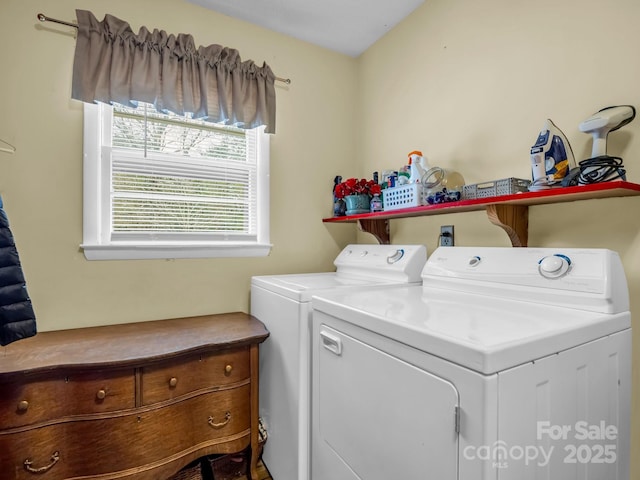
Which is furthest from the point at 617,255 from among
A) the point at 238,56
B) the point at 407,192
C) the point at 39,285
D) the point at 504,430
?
the point at 39,285

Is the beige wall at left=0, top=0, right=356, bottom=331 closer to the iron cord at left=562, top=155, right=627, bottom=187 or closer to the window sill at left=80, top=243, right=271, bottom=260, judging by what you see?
the window sill at left=80, top=243, right=271, bottom=260

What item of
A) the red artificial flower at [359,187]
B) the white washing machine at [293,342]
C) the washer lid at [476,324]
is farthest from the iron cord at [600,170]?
the red artificial flower at [359,187]

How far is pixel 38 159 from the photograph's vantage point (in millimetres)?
1651

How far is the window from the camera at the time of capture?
5.85ft

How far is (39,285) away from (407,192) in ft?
6.37

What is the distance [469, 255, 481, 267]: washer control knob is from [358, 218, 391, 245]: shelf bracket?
2.68ft

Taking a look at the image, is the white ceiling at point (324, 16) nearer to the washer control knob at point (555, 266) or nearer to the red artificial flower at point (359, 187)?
the red artificial flower at point (359, 187)

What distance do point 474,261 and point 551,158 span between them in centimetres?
49

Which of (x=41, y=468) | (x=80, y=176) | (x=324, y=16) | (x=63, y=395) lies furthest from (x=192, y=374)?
(x=324, y=16)

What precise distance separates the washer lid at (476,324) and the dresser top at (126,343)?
0.56 meters

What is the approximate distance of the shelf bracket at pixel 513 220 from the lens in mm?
1370

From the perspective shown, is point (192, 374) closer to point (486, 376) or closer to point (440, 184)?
point (486, 376)

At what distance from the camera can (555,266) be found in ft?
3.82

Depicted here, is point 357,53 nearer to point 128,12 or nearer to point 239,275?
point 128,12
